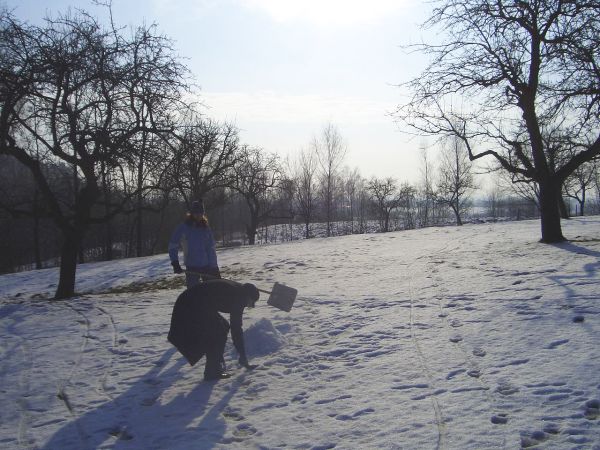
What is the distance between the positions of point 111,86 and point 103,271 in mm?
10125

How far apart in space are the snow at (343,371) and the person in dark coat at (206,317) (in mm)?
452

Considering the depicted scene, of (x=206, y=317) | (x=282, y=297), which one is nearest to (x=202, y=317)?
(x=206, y=317)

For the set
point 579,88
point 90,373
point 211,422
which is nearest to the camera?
point 211,422

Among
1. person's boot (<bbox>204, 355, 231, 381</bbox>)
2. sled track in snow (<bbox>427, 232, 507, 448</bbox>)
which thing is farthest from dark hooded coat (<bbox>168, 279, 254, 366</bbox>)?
sled track in snow (<bbox>427, 232, 507, 448</bbox>)

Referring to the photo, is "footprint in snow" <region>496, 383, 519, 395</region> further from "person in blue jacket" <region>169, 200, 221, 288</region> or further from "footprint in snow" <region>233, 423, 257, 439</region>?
"person in blue jacket" <region>169, 200, 221, 288</region>

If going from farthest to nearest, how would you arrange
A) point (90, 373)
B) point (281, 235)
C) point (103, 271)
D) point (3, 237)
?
point (281, 235), point (3, 237), point (103, 271), point (90, 373)

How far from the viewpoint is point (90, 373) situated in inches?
255

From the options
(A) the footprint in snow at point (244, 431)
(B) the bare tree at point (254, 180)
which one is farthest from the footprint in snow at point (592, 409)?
(B) the bare tree at point (254, 180)

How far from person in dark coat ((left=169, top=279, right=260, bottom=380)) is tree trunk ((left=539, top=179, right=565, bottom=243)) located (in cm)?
1196

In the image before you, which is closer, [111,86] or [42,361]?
[42,361]

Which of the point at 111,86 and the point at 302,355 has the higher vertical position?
the point at 111,86

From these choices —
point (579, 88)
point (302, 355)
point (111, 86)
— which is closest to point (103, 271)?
point (111, 86)

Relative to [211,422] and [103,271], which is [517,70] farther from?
[103,271]

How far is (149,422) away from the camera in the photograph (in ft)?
16.3
